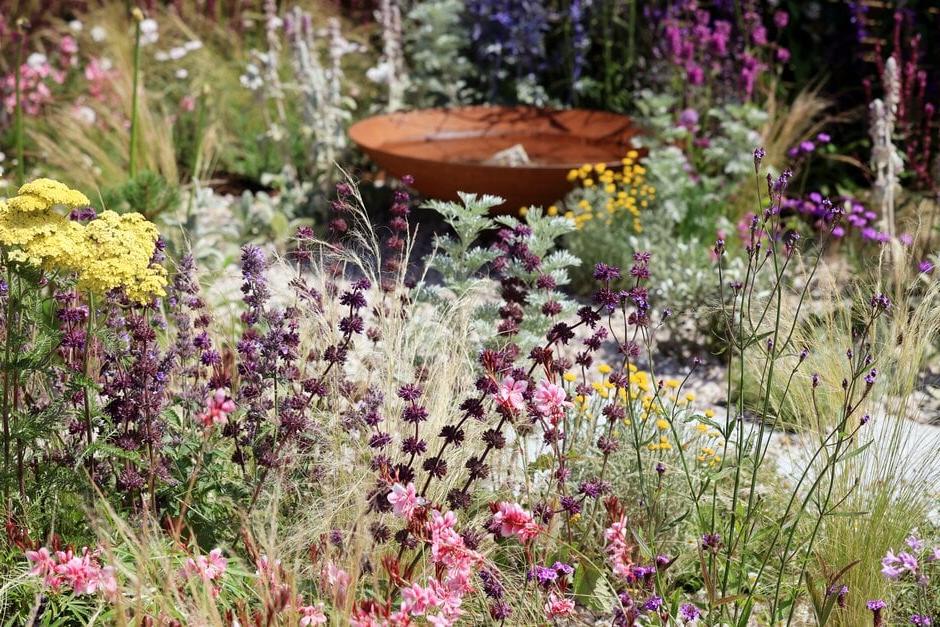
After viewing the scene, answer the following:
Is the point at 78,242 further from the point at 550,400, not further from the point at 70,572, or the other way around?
the point at 550,400

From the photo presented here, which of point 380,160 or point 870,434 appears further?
point 380,160

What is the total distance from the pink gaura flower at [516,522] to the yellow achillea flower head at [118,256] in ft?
2.85

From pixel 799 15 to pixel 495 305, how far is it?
165 inches

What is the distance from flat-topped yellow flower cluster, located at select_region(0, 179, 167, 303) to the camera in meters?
2.21

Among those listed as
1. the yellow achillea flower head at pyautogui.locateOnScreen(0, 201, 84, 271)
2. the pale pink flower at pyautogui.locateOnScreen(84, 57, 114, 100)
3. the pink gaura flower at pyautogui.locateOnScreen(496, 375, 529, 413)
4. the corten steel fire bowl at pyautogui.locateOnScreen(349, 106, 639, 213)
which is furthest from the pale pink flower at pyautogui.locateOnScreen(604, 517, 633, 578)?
the pale pink flower at pyautogui.locateOnScreen(84, 57, 114, 100)

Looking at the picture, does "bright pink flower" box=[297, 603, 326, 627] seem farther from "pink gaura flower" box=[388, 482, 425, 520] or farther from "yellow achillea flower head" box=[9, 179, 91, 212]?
"yellow achillea flower head" box=[9, 179, 91, 212]

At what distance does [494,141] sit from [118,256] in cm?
438

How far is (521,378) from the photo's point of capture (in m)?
2.43

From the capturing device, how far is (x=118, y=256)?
2.24m

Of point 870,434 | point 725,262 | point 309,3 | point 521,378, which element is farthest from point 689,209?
point 309,3

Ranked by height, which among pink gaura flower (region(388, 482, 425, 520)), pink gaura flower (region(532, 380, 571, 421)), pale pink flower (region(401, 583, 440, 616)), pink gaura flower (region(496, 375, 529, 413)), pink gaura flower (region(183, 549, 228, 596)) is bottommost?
pink gaura flower (region(183, 549, 228, 596))

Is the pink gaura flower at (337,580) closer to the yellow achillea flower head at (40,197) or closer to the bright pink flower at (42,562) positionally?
the bright pink flower at (42,562)

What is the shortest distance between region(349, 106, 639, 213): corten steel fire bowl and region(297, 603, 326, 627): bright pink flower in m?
3.55

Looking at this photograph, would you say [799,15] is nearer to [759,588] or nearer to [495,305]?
[495,305]
